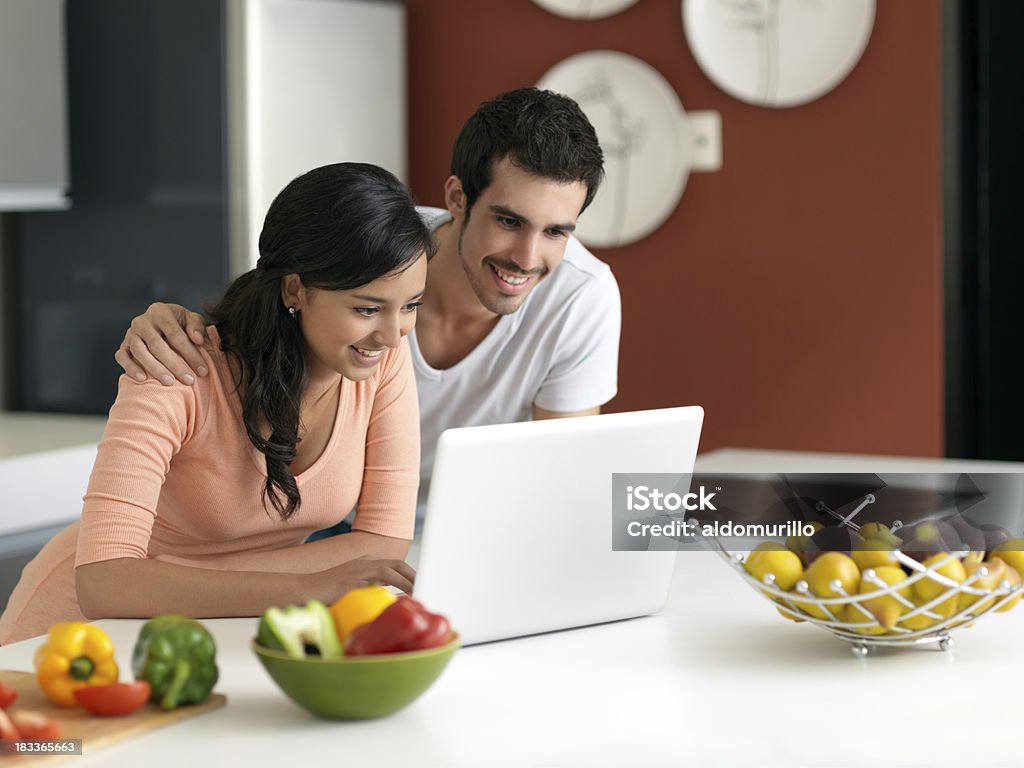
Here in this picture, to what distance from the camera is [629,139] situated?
3859mm

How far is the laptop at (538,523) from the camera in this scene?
1.37m

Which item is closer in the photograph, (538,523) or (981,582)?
(981,582)

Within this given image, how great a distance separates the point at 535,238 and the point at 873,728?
1.07 meters

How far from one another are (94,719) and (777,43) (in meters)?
2.93

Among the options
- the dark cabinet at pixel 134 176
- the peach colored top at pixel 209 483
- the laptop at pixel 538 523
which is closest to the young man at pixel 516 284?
the peach colored top at pixel 209 483

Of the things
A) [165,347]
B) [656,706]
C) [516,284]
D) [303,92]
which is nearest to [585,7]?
[303,92]

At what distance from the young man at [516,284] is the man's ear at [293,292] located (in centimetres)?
44

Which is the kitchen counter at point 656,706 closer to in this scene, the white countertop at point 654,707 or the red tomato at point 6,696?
the white countertop at point 654,707

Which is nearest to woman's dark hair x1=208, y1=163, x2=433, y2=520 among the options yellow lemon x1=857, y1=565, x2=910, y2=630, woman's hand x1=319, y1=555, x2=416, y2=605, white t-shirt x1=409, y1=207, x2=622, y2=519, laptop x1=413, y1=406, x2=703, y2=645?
woman's hand x1=319, y1=555, x2=416, y2=605

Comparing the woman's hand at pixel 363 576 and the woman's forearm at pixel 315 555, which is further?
the woman's forearm at pixel 315 555

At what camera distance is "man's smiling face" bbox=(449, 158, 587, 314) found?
6.81ft

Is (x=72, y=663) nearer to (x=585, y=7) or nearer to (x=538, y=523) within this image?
(x=538, y=523)

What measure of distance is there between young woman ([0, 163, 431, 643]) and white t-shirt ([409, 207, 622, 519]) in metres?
0.37

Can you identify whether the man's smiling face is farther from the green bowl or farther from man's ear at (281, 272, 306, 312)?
the green bowl
